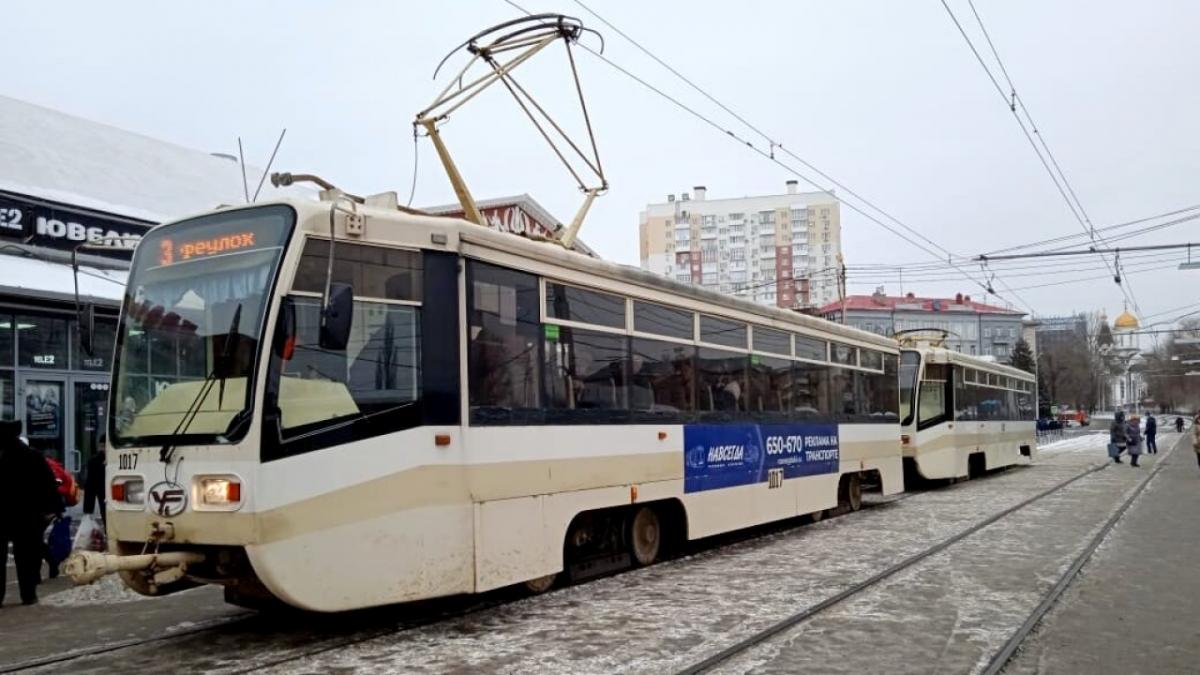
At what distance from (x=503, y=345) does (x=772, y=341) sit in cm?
561

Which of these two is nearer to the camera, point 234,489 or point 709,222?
point 234,489

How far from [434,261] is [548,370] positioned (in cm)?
154

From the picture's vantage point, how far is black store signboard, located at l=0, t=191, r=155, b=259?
44.1 ft

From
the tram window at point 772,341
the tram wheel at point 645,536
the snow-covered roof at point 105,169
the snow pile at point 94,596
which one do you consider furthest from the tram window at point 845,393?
the snow-covered roof at point 105,169

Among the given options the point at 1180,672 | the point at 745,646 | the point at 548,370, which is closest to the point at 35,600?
the point at 548,370

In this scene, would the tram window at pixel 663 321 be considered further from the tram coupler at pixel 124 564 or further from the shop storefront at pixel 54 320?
the shop storefront at pixel 54 320

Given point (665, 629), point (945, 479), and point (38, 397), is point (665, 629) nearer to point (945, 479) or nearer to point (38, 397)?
point (38, 397)

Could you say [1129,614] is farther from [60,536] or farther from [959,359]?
[959,359]

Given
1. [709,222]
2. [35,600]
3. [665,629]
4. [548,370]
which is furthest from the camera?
[709,222]

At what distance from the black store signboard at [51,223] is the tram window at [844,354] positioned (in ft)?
32.8

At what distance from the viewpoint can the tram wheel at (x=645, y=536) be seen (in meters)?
9.78

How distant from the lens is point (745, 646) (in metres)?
6.60

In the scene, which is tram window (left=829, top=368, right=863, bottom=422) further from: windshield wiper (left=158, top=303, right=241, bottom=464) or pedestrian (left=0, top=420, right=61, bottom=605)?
pedestrian (left=0, top=420, right=61, bottom=605)

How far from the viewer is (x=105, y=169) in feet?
57.1
